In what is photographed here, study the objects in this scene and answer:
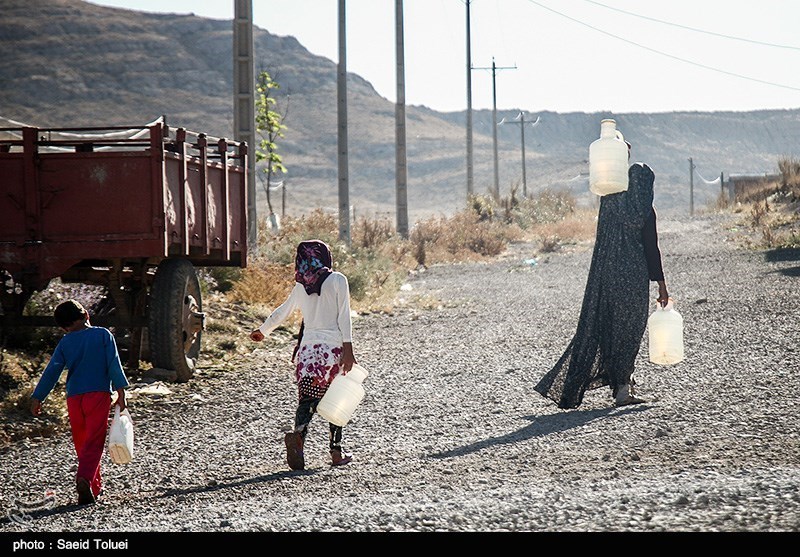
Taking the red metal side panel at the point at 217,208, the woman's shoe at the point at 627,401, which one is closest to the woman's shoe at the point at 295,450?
the woman's shoe at the point at 627,401

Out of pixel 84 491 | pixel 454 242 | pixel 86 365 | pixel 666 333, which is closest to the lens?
pixel 84 491

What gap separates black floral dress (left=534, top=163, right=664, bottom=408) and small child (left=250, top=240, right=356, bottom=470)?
2.41 metres

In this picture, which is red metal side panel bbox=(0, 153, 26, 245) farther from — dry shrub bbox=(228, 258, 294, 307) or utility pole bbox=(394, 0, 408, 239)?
utility pole bbox=(394, 0, 408, 239)

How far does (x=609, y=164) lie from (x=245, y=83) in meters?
11.3

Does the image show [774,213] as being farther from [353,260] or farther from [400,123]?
[353,260]

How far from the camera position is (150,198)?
10.0m

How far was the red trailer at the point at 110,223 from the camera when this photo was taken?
9.86 meters

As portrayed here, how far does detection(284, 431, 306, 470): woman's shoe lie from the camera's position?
7.33 m

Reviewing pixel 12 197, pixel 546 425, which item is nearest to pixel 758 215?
pixel 546 425

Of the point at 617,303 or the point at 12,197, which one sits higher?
the point at 12,197

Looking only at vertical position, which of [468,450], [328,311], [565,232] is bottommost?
[468,450]

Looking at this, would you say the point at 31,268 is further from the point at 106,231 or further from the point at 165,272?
the point at 165,272

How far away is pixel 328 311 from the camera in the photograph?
7551 mm
